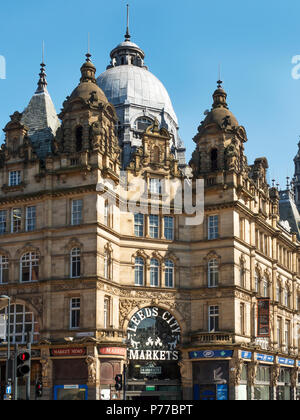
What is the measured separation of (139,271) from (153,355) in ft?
21.7

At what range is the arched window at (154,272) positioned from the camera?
52975 mm

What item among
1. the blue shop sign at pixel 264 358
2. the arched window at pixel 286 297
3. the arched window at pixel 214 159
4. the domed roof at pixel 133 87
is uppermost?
the domed roof at pixel 133 87

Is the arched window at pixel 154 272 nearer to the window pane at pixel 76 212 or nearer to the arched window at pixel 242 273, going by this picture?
the arched window at pixel 242 273

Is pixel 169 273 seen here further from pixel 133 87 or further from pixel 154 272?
pixel 133 87

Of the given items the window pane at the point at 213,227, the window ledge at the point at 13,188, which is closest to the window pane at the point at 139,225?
the window pane at the point at 213,227

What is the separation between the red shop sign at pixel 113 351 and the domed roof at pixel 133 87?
95.4 ft

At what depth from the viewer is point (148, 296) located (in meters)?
52.3

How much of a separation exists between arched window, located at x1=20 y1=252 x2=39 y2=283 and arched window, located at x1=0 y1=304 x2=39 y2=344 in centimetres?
214

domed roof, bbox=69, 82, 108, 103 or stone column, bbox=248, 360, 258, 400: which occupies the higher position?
domed roof, bbox=69, 82, 108, 103

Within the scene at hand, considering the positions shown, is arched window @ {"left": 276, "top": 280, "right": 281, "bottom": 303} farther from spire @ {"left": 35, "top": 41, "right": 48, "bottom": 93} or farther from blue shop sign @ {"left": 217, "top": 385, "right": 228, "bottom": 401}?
spire @ {"left": 35, "top": 41, "right": 48, "bottom": 93}

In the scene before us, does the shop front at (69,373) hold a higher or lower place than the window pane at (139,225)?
lower

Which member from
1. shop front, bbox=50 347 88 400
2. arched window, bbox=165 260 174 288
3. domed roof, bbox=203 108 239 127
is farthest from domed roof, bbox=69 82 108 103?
shop front, bbox=50 347 88 400

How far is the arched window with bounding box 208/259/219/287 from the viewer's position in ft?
174

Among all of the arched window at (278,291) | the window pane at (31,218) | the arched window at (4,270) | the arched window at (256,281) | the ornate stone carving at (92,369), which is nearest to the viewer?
the ornate stone carving at (92,369)
